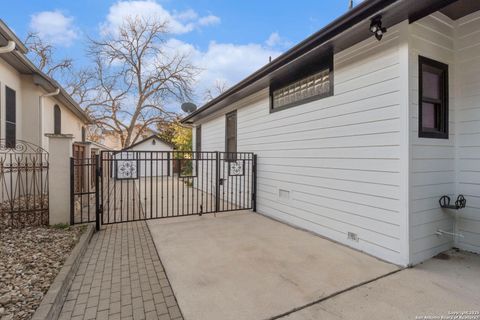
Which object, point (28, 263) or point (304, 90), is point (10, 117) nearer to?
point (28, 263)

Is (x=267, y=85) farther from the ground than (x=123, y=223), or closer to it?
farther from the ground

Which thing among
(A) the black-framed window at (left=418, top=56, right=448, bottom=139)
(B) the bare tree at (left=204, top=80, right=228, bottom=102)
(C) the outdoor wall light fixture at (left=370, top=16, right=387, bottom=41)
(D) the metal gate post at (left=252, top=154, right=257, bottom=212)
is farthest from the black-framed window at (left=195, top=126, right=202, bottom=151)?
(B) the bare tree at (left=204, top=80, right=228, bottom=102)

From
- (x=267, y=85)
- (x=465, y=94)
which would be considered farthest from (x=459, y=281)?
(x=267, y=85)

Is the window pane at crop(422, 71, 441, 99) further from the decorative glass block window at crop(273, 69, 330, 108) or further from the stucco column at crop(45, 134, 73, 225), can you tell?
the stucco column at crop(45, 134, 73, 225)

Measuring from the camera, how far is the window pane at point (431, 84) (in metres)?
3.35

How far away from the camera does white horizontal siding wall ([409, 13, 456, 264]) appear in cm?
311

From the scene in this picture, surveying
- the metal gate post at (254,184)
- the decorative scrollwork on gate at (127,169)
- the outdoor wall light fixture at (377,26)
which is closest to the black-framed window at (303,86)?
the outdoor wall light fixture at (377,26)

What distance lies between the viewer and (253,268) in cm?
313

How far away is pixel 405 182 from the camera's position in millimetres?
3053

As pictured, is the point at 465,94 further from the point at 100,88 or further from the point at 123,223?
the point at 100,88

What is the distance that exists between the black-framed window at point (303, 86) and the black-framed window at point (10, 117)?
616 centimetres

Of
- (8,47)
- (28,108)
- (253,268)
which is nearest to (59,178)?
(8,47)

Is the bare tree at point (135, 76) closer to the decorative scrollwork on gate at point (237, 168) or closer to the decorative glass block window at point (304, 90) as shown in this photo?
the decorative scrollwork on gate at point (237, 168)

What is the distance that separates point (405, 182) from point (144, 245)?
152 inches
